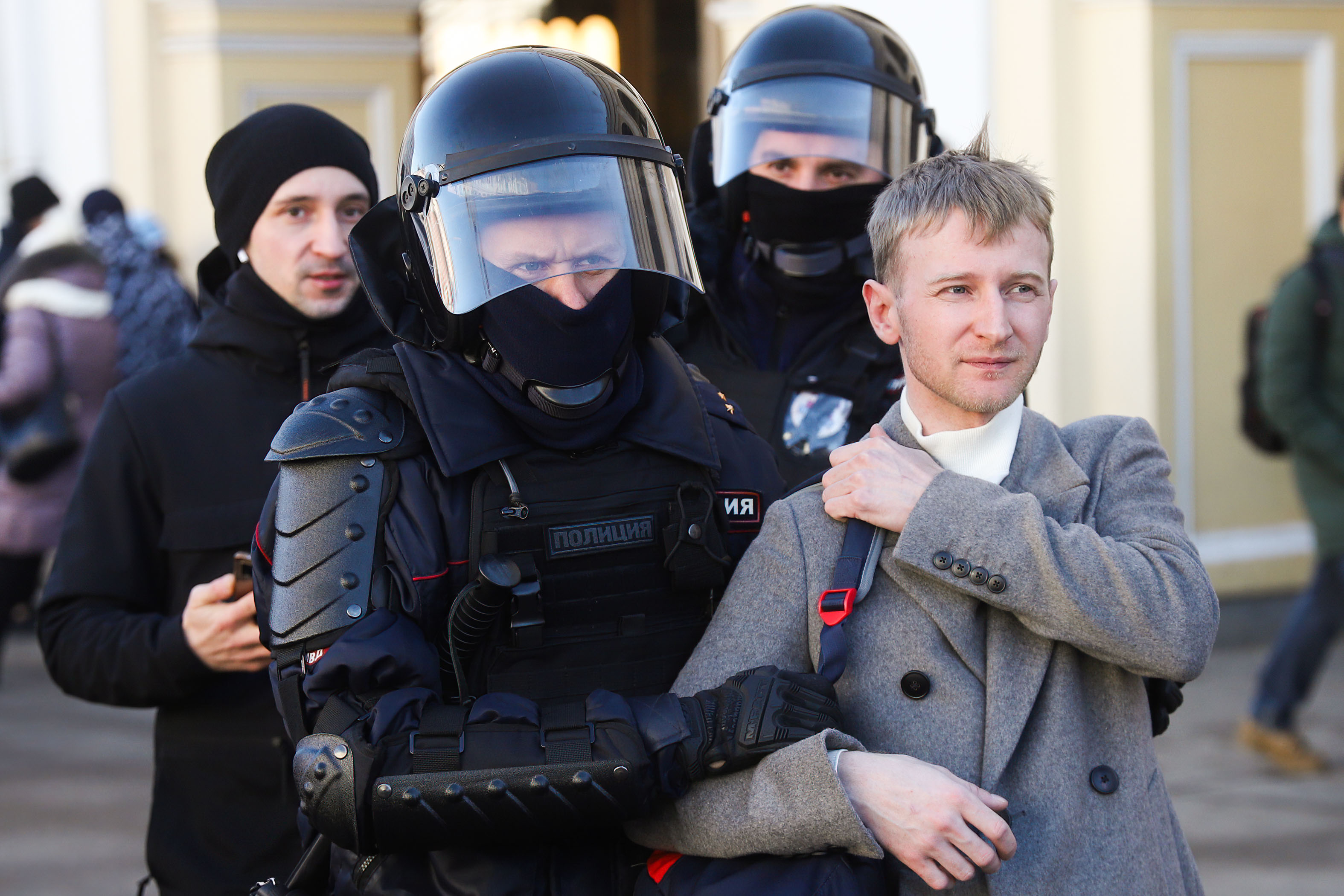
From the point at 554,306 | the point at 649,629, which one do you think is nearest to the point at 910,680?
the point at 649,629

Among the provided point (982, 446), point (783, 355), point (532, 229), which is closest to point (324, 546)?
point (532, 229)

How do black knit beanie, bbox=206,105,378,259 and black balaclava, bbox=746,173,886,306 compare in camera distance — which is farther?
black balaclava, bbox=746,173,886,306

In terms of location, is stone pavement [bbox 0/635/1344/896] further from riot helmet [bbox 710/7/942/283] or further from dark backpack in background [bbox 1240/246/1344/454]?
riot helmet [bbox 710/7/942/283]

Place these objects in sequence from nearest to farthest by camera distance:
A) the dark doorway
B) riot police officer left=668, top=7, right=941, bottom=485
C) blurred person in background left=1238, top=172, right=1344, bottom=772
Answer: riot police officer left=668, top=7, right=941, bottom=485
blurred person in background left=1238, top=172, right=1344, bottom=772
the dark doorway

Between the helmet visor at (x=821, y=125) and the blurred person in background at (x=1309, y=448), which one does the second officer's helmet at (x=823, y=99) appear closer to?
the helmet visor at (x=821, y=125)

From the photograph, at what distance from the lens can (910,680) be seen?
1872 millimetres

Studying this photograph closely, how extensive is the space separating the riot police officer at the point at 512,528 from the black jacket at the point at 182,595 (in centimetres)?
62

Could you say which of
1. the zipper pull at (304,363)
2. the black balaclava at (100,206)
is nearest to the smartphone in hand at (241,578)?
the zipper pull at (304,363)

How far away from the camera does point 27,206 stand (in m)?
6.92

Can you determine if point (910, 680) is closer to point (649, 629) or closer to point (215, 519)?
point (649, 629)

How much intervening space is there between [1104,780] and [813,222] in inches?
53.5

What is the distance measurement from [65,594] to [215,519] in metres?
0.29

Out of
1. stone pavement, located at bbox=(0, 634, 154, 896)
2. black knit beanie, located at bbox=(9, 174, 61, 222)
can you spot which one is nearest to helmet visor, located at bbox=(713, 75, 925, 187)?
stone pavement, located at bbox=(0, 634, 154, 896)

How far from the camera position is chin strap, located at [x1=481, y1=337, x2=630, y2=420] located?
1.96 m
